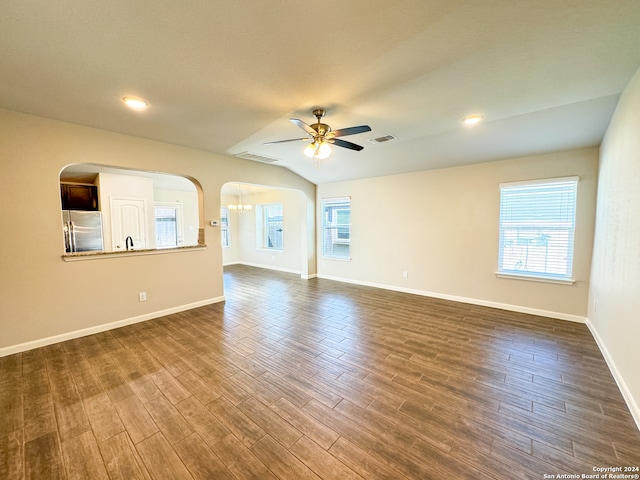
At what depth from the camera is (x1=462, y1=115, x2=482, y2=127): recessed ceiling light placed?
2.97 m

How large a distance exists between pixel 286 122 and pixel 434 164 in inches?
115

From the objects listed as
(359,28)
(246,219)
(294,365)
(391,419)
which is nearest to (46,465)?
(294,365)

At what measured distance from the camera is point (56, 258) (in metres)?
3.10

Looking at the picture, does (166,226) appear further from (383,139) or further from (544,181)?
(544,181)

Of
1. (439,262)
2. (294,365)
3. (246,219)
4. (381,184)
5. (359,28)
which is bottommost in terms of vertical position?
(294,365)

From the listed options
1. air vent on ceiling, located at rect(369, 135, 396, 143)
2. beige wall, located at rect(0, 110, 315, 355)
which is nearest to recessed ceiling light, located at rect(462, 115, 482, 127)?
air vent on ceiling, located at rect(369, 135, 396, 143)

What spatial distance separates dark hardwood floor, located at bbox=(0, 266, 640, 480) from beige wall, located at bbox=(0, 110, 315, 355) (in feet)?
1.10

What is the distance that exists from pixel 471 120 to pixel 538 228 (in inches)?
86.4

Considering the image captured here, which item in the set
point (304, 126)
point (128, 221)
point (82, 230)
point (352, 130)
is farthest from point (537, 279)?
point (82, 230)

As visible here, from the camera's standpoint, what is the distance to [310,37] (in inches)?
65.8

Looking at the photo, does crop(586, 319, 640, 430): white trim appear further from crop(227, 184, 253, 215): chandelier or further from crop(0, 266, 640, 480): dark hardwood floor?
crop(227, 184, 253, 215): chandelier

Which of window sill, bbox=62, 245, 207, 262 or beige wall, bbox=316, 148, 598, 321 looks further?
beige wall, bbox=316, 148, 598, 321

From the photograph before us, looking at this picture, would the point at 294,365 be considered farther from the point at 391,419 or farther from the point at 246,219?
the point at 246,219

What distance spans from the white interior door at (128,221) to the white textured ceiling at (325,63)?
2.79 m
